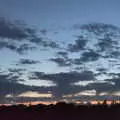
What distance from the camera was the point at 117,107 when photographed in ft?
590

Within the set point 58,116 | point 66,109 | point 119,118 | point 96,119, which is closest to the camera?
point 119,118

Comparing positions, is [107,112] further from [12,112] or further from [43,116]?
[12,112]

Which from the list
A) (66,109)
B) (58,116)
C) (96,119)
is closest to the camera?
(96,119)

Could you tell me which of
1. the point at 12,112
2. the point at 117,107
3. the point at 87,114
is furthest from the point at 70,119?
the point at 12,112

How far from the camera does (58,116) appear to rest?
18438cm

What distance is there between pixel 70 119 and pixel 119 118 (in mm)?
25950

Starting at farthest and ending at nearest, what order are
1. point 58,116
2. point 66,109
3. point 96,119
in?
1. point 66,109
2. point 58,116
3. point 96,119

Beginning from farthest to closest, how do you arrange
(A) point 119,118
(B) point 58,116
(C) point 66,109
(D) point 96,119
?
(C) point 66,109
(B) point 58,116
(D) point 96,119
(A) point 119,118

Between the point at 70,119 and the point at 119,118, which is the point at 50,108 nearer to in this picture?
the point at 70,119

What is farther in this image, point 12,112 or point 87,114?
point 12,112

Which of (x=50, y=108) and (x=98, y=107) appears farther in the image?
(x=50, y=108)

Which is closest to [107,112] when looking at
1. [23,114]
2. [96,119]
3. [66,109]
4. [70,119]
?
[96,119]

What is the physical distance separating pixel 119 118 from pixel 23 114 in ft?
173

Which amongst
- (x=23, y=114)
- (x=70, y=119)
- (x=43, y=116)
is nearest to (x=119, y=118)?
(x=70, y=119)
